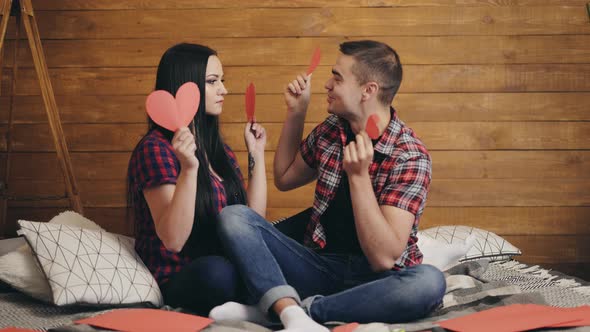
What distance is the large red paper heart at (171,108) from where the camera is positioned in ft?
5.69

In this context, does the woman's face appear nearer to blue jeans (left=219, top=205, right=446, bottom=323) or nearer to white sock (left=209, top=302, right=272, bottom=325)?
blue jeans (left=219, top=205, right=446, bottom=323)

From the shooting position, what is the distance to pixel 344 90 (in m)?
1.99

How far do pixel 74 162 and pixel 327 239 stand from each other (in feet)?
4.80

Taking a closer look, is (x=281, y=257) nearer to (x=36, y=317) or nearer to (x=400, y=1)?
(x=36, y=317)

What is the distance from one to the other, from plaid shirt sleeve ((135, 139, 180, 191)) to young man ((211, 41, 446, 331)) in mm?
180

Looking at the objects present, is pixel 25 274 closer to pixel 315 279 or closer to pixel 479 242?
pixel 315 279

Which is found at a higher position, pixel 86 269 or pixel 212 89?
pixel 212 89

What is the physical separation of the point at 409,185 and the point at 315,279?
362 mm

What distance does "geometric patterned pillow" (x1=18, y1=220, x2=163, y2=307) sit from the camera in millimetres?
1854

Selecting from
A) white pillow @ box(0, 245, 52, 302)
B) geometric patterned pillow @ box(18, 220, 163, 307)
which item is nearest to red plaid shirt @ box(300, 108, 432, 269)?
geometric patterned pillow @ box(18, 220, 163, 307)

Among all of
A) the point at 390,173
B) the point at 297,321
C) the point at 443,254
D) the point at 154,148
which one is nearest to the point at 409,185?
the point at 390,173

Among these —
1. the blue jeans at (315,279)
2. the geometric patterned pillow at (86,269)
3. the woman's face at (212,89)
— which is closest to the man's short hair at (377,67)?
the woman's face at (212,89)

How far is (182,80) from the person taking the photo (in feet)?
6.47

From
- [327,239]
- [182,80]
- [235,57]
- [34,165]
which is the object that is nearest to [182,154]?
[182,80]
